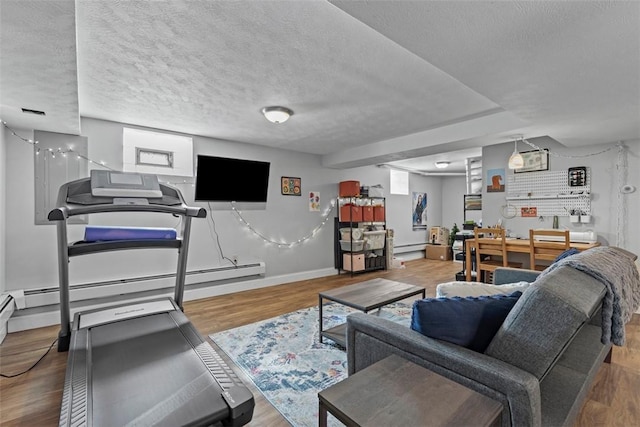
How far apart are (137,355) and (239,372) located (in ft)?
2.35

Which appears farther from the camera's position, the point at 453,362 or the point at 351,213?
the point at 351,213

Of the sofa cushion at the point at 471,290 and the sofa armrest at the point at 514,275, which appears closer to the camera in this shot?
the sofa cushion at the point at 471,290

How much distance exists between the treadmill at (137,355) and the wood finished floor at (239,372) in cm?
30

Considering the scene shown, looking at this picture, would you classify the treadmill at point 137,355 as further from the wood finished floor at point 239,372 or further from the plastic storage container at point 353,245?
the plastic storage container at point 353,245

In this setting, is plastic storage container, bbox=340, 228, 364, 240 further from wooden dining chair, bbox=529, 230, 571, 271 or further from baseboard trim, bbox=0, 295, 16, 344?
baseboard trim, bbox=0, 295, 16, 344

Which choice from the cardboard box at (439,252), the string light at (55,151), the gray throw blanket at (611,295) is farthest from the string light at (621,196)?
the string light at (55,151)

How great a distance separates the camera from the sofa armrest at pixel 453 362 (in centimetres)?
104

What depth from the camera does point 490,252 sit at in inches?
166

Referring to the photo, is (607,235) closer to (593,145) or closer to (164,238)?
(593,145)

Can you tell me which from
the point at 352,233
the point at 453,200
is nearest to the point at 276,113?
the point at 352,233

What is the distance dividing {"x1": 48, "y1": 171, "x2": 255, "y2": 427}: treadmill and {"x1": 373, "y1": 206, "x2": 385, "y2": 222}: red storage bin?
4.02 meters

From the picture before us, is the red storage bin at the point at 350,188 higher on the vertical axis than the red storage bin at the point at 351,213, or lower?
higher

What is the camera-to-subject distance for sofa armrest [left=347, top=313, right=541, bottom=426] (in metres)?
1.04

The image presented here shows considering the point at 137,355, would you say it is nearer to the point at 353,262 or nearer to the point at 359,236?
the point at 353,262
